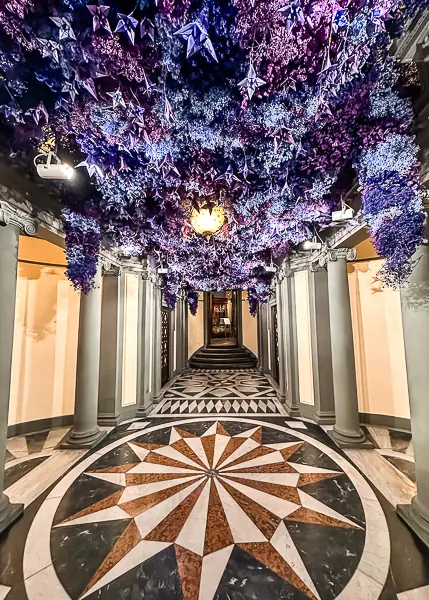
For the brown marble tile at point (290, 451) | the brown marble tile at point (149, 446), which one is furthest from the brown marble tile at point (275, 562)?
the brown marble tile at point (149, 446)

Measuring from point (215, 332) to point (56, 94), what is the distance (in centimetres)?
1594

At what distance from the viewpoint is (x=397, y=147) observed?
1.62 m

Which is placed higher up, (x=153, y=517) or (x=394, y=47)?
(x=394, y=47)

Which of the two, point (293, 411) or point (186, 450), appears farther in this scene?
point (293, 411)

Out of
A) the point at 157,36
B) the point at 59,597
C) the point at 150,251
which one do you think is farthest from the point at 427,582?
the point at 150,251

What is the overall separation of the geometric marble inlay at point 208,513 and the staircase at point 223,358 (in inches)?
267

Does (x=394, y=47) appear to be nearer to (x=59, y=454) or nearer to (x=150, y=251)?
(x=150, y=251)

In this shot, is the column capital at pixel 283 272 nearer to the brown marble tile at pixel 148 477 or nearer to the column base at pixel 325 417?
the column base at pixel 325 417

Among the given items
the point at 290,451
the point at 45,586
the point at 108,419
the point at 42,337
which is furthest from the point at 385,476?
the point at 42,337

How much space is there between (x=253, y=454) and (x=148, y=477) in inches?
52.0

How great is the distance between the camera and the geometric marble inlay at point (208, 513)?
1.64 m

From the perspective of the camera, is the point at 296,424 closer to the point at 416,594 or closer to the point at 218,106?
the point at 416,594

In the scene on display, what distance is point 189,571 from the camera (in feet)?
5.32

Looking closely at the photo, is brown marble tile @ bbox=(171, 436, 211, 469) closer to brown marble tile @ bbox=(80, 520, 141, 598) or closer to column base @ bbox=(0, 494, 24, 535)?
brown marble tile @ bbox=(80, 520, 141, 598)
